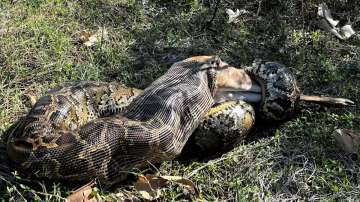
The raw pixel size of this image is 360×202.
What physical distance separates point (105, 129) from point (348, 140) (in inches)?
99.5

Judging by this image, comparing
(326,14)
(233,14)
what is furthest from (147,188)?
(326,14)

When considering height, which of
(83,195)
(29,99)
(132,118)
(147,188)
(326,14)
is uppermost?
(326,14)

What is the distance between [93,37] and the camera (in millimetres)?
7375

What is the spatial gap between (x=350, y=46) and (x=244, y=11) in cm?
153

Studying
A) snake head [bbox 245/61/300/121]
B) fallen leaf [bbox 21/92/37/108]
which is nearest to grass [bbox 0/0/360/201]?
fallen leaf [bbox 21/92/37/108]

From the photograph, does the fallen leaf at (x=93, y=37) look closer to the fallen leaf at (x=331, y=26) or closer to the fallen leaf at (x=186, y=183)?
the fallen leaf at (x=186, y=183)

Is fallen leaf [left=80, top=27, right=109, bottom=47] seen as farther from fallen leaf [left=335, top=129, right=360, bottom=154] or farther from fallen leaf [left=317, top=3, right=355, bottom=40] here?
fallen leaf [left=335, top=129, right=360, bottom=154]

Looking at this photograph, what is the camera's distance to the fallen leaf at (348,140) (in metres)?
5.89

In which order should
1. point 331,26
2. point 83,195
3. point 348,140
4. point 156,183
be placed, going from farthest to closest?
point 331,26
point 348,140
point 156,183
point 83,195

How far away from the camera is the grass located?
5.55 metres

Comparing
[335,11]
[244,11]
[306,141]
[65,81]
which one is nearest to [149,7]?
[244,11]

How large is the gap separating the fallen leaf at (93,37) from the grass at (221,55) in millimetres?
74

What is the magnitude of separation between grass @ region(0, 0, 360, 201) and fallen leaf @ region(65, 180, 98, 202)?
0.34ft

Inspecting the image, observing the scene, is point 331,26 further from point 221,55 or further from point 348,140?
point 348,140
